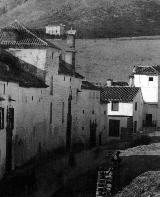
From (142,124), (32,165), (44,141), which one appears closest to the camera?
(32,165)

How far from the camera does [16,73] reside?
944 inches

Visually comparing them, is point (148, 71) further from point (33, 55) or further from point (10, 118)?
point (10, 118)

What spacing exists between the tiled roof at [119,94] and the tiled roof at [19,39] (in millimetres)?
11829

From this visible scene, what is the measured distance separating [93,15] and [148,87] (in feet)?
141

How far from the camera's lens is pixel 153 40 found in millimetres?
61875

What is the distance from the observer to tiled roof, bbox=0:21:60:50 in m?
26.2

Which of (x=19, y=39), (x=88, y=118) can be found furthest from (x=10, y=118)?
(x=88, y=118)

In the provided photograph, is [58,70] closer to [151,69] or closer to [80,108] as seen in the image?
[80,108]

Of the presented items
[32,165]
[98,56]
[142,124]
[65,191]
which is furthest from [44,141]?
[98,56]

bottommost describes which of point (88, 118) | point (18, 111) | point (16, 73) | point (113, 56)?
point (88, 118)

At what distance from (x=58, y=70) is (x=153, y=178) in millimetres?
10545

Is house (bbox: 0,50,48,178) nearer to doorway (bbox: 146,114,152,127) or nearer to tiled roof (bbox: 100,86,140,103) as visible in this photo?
tiled roof (bbox: 100,86,140,103)

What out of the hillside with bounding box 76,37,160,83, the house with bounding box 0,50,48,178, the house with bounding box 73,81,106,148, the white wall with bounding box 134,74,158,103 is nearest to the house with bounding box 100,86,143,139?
the house with bounding box 73,81,106,148

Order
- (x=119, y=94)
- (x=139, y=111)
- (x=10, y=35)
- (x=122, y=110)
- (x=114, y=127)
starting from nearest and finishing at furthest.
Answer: (x=10, y=35) < (x=114, y=127) < (x=122, y=110) < (x=119, y=94) < (x=139, y=111)
